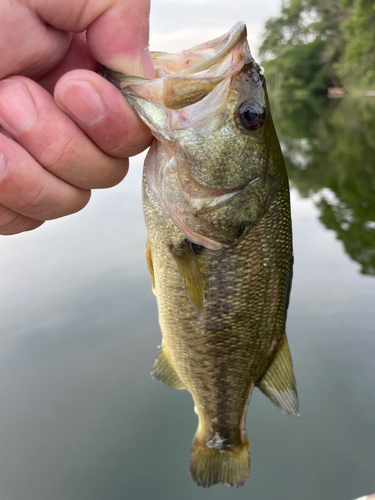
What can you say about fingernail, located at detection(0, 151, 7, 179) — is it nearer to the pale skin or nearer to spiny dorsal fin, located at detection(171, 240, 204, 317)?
the pale skin

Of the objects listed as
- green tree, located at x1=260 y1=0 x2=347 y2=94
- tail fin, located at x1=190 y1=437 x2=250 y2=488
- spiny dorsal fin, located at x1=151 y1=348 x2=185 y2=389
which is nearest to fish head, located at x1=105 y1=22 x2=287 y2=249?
spiny dorsal fin, located at x1=151 y1=348 x2=185 y2=389

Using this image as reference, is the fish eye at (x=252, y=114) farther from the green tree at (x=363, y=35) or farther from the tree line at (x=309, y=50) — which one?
the tree line at (x=309, y=50)

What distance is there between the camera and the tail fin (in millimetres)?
2451

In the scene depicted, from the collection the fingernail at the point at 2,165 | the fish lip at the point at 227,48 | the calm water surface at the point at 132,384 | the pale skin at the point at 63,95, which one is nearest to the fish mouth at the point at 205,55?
the fish lip at the point at 227,48

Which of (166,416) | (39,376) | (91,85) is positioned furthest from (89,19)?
(39,376)

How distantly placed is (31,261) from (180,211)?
6.32m

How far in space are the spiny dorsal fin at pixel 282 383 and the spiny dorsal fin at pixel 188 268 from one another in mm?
695

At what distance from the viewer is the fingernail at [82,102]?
4.28ft

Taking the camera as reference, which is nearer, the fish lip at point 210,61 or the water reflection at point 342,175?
the fish lip at point 210,61

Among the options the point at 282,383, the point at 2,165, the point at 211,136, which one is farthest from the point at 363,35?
the point at 2,165

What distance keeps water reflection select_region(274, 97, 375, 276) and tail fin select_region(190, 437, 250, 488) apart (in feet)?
17.6

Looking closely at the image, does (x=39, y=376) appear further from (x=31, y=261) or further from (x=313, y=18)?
(x=313, y=18)

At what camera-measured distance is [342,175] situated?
12.6m

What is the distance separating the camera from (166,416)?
4.51m
